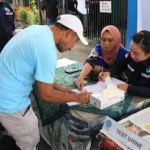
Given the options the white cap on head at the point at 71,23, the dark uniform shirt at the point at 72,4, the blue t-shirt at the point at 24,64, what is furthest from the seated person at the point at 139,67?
the dark uniform shirt at the point at 72,4

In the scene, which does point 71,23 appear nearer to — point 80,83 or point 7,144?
point 80,83

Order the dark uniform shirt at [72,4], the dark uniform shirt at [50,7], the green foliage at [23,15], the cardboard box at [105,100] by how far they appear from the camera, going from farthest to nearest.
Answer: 1. the green foliage at [23,15]
2. the dark uniform shirt at [72,4]
3. the dark uniform shirt at [50,7]
4. the cardboard box at [105,100]

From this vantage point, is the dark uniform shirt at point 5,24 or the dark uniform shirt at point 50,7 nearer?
the dark uniform shirt at point 5,24


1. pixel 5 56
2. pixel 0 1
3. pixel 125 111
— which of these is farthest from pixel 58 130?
pixel 0 1

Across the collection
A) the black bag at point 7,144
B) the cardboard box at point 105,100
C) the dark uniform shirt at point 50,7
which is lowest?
the black bag at point 7,144

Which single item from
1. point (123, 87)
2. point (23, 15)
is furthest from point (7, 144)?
point (23, 15)

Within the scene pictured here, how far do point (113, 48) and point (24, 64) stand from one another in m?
0.87

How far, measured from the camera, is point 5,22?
213cm

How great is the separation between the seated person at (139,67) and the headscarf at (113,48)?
192mm

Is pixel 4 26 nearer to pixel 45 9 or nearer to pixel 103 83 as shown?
pixel 103 83

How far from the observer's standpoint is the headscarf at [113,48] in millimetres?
1652

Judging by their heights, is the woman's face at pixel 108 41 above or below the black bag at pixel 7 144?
above

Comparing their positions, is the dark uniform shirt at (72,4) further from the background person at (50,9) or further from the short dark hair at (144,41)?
the short dark hair at (144,41)

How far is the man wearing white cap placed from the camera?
39.2 inches
